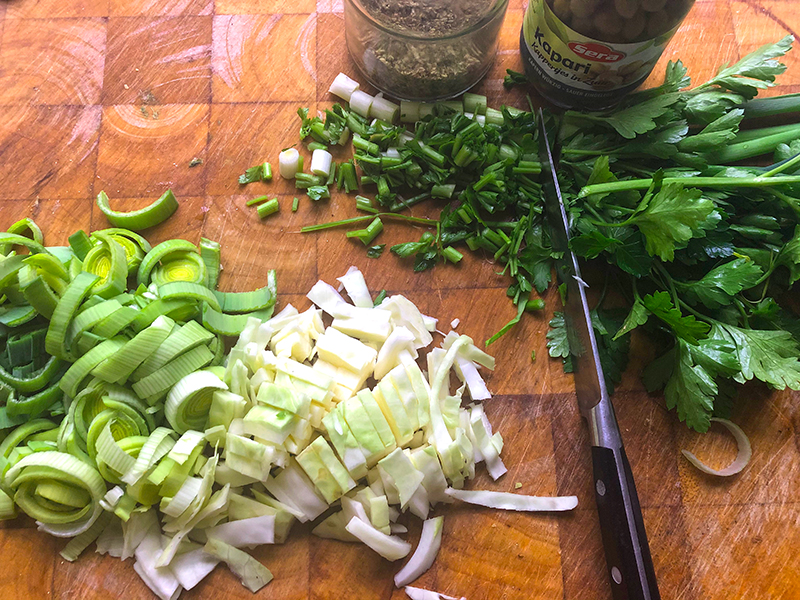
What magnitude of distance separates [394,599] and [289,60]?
69.8 inches

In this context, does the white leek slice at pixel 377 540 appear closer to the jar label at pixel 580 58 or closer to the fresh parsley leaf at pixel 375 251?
the fresh parsley leaf at pixel 375 251

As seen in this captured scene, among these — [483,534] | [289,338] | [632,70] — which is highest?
[632,70]

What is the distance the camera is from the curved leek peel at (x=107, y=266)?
1.71 m

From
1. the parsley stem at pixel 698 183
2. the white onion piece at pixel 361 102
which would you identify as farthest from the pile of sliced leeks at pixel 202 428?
the white onion piece at pixel 361 102

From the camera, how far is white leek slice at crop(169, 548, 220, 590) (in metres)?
1.59

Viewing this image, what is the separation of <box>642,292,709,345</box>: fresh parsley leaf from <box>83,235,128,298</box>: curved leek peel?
1.52m

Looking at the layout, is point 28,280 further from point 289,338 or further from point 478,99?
point 478,99

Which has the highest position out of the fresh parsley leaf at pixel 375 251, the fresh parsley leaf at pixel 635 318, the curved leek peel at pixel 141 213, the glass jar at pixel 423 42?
the glass jar at pixel 423 42

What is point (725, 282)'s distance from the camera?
1.65 metres

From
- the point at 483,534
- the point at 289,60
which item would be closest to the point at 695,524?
the point at 483,534

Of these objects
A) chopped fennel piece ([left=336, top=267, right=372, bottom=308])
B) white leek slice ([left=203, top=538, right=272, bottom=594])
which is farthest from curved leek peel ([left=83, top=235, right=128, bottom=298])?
white leek slice ([left=203, top=538, right=272, bottom=594])

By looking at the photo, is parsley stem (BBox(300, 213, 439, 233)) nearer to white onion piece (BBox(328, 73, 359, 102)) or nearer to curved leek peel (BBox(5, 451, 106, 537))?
white onion piece (BBox(328, 73, 359, 102))

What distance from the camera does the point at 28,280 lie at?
1666 millimetres

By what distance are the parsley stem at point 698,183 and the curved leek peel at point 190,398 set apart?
1.20m
